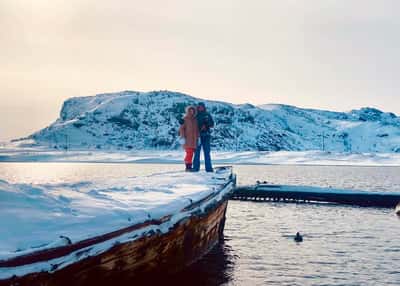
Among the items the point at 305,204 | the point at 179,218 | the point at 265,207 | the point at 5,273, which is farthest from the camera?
the point at 305,204

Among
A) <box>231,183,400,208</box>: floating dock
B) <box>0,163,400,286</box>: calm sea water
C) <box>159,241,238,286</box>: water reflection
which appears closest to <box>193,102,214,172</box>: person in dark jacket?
<box>0,163,400,286</box>: calm sea water

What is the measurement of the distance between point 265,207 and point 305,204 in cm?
507

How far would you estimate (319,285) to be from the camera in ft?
49.1

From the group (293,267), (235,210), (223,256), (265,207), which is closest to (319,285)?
(293,267)

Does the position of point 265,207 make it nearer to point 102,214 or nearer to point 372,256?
point 372,256

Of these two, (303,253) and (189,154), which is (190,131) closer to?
(189,154)

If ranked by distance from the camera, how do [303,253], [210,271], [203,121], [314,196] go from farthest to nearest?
[314,196] → [203,121] → [303,253] → [210,271]

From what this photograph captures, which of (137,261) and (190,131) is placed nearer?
(137,261)

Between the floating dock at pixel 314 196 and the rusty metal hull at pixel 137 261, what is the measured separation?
1350 inches

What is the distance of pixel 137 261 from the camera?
8.45 meters

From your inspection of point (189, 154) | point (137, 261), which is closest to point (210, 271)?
point (189, 154)

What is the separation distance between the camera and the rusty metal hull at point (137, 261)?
646cm

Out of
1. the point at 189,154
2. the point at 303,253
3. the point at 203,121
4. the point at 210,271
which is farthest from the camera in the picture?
the point at 203,121

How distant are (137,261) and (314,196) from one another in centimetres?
3993
